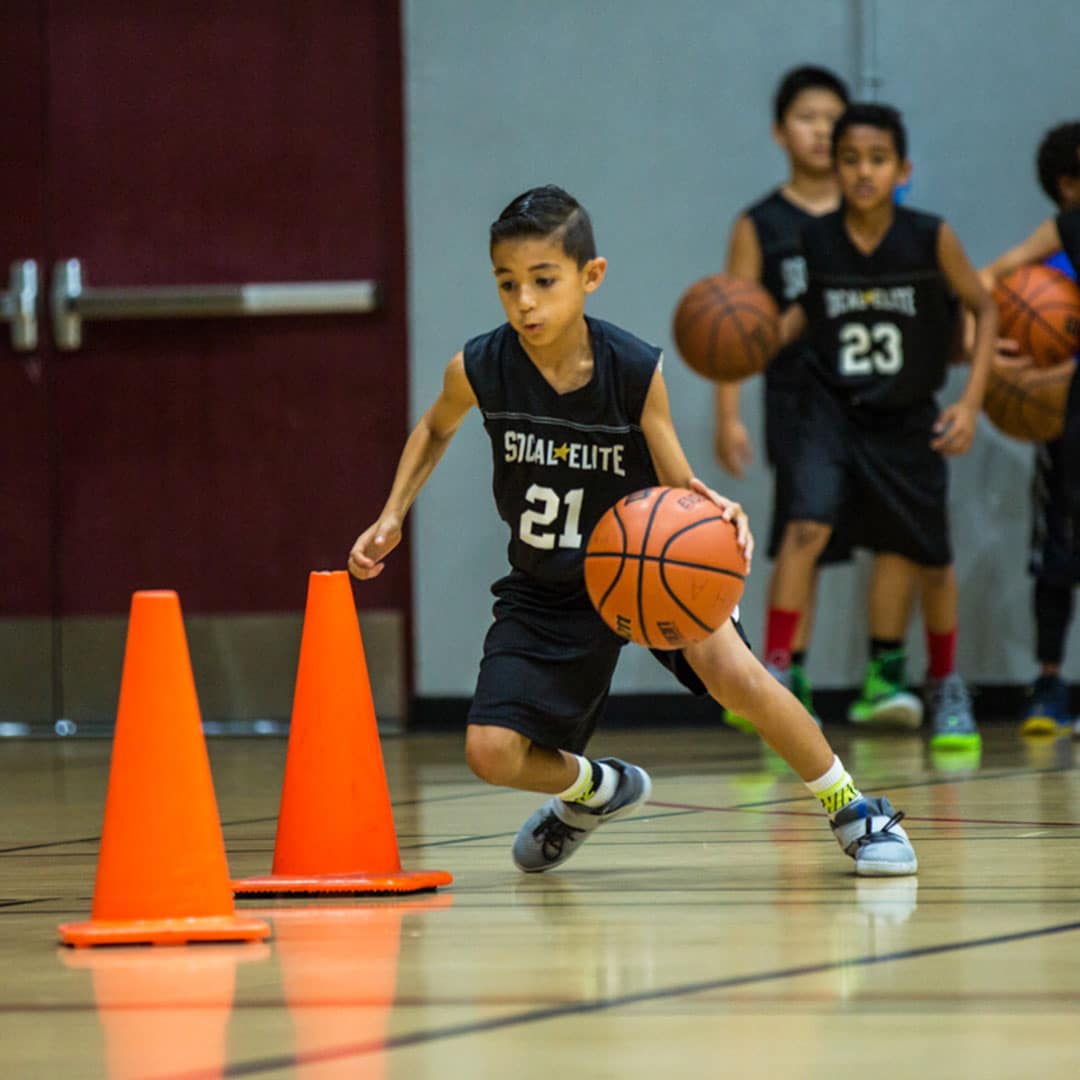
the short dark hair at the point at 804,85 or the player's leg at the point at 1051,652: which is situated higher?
the short dark hair at the point at 804,85

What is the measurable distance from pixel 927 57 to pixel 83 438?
3.16 metres

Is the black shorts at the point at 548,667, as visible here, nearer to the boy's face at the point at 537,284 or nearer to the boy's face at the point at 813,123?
the boy's face at the point at 537,284

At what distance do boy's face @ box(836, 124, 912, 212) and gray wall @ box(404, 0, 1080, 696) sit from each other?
2.74ft

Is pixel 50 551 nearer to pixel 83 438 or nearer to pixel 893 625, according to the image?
pixel 83 438

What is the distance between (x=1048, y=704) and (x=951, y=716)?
46cm

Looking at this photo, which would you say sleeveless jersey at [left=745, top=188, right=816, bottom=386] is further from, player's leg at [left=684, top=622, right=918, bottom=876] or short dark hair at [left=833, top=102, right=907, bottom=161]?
player's leg at [left=684, top=622, right=918, bottom=876]

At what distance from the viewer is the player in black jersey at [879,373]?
231 inches

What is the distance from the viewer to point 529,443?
11.0ft

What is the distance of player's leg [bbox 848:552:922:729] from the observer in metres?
6.28

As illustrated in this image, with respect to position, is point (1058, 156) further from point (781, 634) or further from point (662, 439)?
point (662, 439)

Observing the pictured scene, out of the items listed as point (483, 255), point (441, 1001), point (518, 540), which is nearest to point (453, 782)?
point (518, 540)

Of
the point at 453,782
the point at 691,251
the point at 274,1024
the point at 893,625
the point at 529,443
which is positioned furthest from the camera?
the point at 691,251

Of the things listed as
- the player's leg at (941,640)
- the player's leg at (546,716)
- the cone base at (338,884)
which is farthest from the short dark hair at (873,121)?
Result: the cone base at (338,884)

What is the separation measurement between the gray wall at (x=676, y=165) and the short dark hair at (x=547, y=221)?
3429 millimetres
